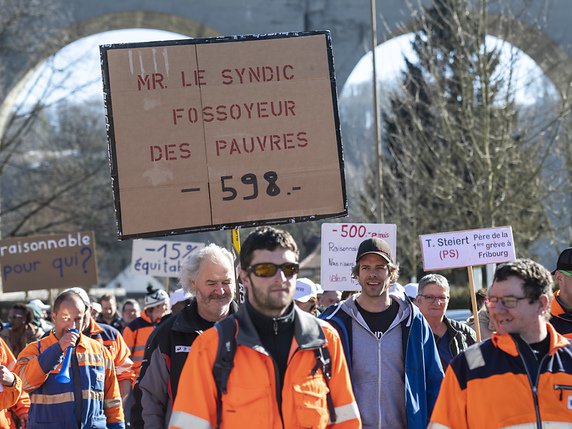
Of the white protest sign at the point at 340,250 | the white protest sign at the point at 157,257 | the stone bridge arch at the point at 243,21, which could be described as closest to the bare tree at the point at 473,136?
the stone bridge arch at the point at 243,21

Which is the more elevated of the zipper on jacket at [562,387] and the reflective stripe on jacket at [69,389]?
the reflective stripe on jacket at [69,389]

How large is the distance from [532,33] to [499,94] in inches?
92.4

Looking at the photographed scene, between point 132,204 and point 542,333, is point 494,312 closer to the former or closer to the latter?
point 542,333

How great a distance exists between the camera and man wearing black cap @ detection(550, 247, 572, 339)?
6.72m

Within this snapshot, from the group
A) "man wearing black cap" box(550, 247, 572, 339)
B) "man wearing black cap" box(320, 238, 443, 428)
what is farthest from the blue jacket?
"man wearing black cap" box(550, 247, 572, 339)

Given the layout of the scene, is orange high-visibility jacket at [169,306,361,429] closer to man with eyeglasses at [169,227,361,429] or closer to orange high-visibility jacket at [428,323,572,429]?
man with eyeglasses at [169,227,361,429]

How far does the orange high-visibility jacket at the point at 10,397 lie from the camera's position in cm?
781

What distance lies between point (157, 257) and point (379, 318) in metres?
10.6

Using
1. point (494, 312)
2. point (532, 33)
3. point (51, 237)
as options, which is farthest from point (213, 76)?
point (532, 33)

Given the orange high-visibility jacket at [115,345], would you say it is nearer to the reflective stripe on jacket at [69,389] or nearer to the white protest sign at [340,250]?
the reflective stripe on jacket at [69,389]

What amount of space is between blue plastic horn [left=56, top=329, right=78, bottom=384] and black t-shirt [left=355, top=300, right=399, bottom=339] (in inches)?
86.0

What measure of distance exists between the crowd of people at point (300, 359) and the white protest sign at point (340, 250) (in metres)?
1.49

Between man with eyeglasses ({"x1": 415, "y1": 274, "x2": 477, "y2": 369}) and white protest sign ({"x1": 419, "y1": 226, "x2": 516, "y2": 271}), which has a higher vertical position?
white protest sign ({"x1": 419, "y1": 226, "x2": 516, "y2": 271})

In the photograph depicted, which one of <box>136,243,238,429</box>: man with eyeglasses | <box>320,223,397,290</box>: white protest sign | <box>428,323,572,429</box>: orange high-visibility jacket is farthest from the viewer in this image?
<box>320,223,397,290</box>: white protest sign
